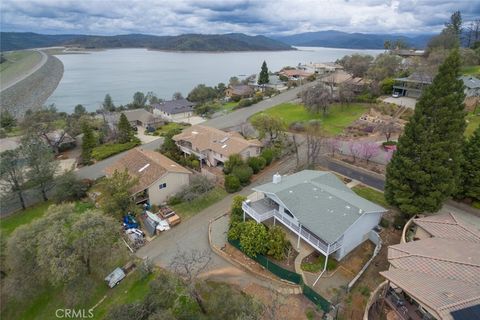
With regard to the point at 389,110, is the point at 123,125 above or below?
below

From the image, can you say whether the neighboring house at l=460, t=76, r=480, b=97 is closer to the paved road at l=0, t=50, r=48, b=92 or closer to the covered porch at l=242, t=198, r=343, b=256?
the covered porch at l=242, t=198, r=343, b=256

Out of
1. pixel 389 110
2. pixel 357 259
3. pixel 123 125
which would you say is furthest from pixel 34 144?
pixel 389 110

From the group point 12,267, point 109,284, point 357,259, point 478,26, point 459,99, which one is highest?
point 478,26

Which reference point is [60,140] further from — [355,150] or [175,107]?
[355,150]

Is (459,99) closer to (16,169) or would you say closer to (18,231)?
(18,231)

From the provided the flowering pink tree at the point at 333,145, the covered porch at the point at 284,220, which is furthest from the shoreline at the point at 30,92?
the flowering pink tree at the point at 333,145

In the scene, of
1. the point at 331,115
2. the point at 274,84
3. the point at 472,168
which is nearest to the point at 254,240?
the point at 472,168
